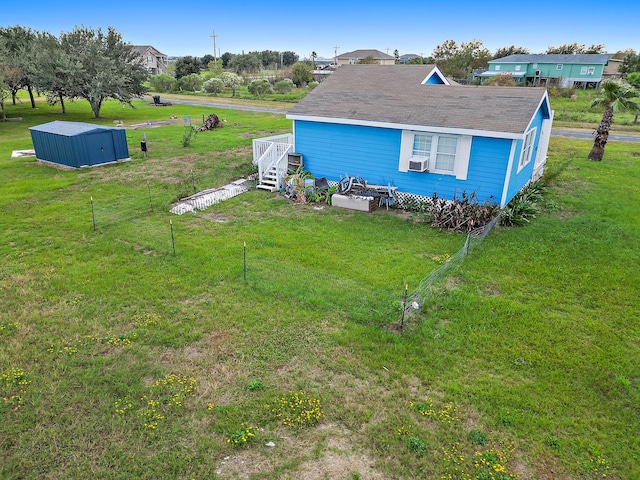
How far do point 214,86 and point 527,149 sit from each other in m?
49.0

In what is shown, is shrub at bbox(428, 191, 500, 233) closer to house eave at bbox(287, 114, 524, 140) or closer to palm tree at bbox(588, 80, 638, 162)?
house eave at bbox(287, 114, 524, 140)

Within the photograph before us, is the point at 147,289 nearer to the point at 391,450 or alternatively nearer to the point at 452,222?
the point at 391,450

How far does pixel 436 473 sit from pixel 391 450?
1.95ft

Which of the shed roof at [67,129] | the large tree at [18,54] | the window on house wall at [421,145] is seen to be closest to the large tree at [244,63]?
the large tree at [18,54]

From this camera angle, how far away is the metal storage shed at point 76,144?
18.6m

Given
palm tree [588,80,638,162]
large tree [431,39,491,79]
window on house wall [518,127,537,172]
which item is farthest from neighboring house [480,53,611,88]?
window on house wall [518,127,537,172]

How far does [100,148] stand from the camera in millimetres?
19359

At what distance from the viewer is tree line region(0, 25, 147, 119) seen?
1126 inches

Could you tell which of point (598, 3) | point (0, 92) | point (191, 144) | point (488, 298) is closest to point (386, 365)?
point (488, 298)

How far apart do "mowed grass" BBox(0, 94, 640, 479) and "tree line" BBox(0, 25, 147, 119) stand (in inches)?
766

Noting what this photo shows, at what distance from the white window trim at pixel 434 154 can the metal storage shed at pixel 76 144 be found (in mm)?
13768

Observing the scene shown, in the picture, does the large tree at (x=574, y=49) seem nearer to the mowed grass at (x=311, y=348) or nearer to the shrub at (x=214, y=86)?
the shrub at (x=214, y=86)

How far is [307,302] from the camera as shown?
8.68 m

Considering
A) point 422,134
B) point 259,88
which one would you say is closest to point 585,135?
point 422,134
